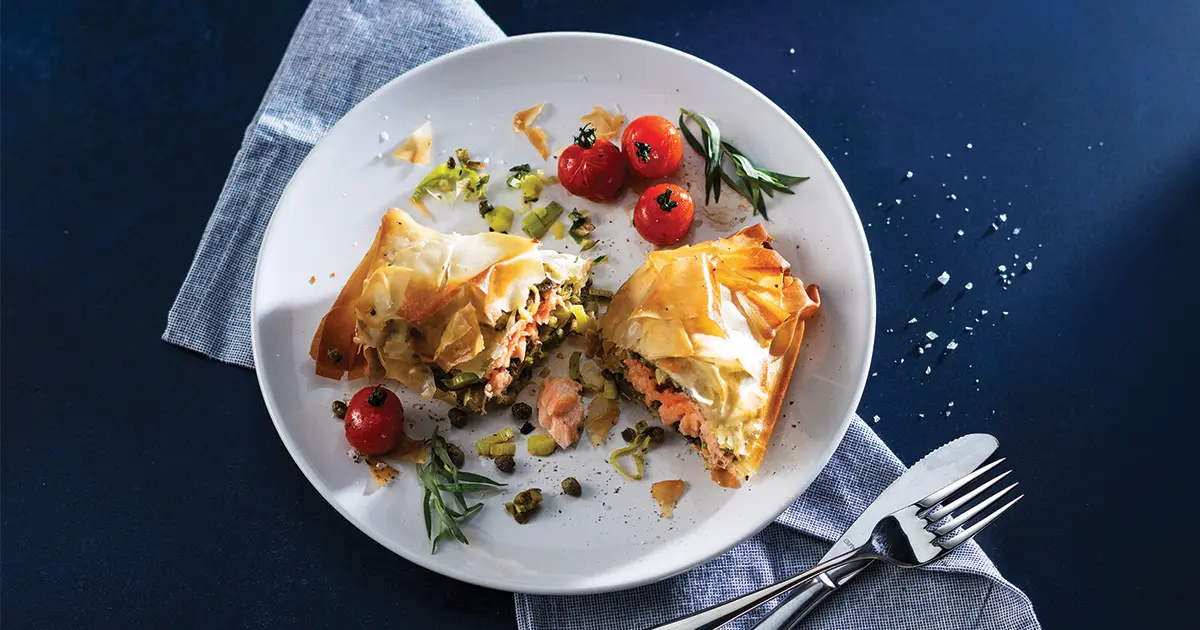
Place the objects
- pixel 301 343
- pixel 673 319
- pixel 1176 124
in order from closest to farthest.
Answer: pixel 673 319, pixel 301 343, pixel 1176 124

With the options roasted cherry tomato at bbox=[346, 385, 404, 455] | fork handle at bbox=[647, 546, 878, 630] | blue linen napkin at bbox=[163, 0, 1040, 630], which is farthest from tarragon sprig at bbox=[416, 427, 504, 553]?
fork handle at bbox=[647, 546, 878, 630]

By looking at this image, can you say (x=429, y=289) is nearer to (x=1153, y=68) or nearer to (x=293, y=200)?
(x=293, y=200)

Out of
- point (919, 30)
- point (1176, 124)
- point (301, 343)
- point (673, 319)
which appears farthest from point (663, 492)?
point (1176, 124)

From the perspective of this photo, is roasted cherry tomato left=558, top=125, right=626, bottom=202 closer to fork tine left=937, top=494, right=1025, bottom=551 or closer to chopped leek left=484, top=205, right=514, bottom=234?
chopped leek left=484, top=205, right=514, bottom=234

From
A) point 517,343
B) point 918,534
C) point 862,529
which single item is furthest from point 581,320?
point 918,534

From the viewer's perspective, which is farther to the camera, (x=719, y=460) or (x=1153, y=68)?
(x=1153, y=68)

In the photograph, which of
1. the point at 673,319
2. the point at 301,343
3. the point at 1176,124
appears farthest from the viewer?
the point at 1176,124

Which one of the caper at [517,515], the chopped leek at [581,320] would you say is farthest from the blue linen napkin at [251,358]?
the chopped leek at [581,320]

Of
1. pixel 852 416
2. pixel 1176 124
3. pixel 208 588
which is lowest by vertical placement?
pixel 208 588

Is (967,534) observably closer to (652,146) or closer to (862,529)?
(862,529)

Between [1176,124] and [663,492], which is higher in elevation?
[1176,124]
